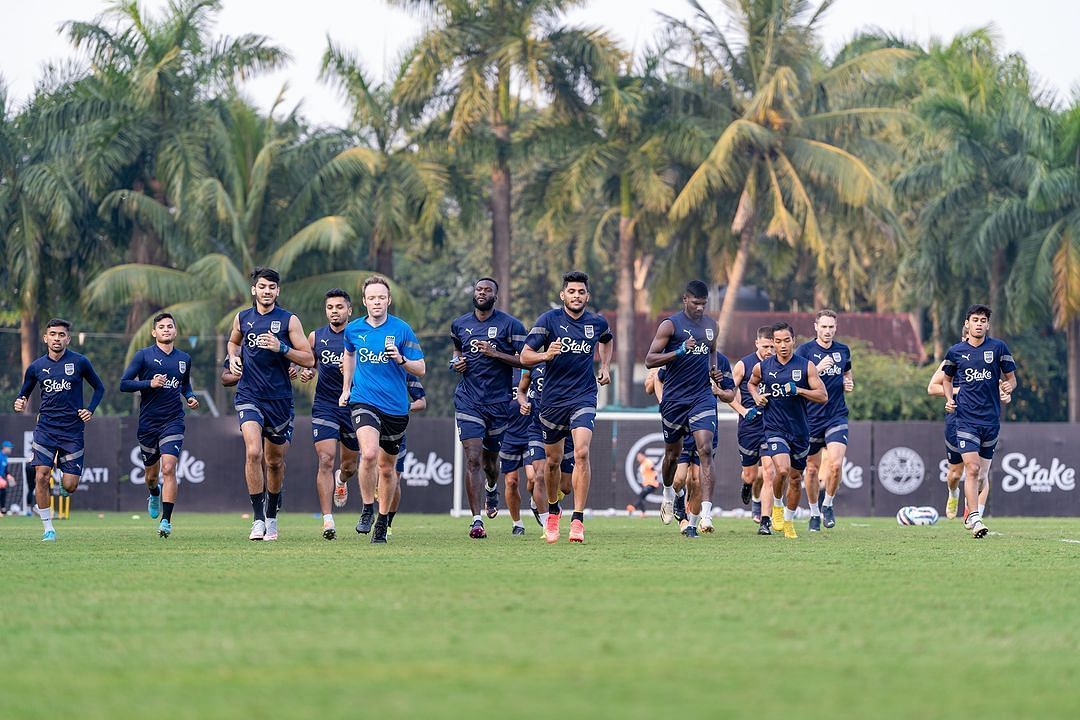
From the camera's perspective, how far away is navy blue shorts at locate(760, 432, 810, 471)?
16641 millimetres

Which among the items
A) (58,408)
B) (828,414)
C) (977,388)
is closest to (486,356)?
(58,408)

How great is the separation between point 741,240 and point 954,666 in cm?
4007

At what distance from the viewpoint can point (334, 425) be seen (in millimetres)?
16625

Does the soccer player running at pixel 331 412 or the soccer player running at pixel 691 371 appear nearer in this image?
the soccer player running at pixel 691 371

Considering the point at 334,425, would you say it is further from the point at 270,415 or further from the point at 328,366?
the point at 270,415

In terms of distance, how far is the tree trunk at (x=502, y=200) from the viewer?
142ft

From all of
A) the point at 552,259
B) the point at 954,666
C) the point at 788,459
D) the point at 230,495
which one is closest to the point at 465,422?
the point at 788,459

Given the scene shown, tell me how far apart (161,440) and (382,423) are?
11.9 ft

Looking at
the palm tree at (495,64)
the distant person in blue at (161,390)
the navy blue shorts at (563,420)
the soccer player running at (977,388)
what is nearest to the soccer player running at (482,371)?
the navy blue shorts at (563,420)

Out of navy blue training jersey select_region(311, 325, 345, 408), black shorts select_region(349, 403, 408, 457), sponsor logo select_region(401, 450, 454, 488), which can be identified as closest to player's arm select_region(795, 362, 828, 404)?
black shorts select_region(349, 403, 408, 457)

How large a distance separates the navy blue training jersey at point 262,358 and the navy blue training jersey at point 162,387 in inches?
96.9

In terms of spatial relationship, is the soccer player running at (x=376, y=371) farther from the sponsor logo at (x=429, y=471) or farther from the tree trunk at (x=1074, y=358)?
the tree trunk at (x=1074, y=358)

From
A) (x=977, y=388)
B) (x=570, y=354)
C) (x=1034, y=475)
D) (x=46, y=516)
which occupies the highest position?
(x=570, y=354)

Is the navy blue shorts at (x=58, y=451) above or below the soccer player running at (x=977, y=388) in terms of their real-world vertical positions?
below
